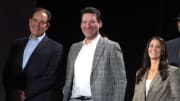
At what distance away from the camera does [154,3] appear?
16.0 ft

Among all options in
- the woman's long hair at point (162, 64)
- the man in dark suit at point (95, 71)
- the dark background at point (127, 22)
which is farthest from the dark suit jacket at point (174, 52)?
the dark background at point (127, 22)

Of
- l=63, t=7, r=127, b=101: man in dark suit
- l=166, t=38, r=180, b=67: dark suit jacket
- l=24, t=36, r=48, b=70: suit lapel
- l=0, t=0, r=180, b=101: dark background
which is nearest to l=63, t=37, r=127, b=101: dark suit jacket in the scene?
l=63, t=7, r=127, b=101: man in dark suit

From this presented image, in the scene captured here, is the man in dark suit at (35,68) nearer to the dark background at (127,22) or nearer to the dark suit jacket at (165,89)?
the dark suit jacket at (165,89)

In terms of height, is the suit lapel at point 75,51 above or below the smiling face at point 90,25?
below

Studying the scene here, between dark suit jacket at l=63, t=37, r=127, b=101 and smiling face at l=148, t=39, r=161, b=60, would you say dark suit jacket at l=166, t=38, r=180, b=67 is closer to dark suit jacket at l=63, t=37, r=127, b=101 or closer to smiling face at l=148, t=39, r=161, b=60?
smiling face at l=148, t=39, r=161, b=60

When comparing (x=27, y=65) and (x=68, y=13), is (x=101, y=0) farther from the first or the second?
(x=27, y=65)

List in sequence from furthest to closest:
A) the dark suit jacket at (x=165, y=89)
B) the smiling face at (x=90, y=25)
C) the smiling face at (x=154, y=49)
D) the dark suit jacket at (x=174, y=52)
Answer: the dark suit jacket at (x=174, y=52)
the smiling face at (x=154, y=49)
the dark suit jacket at (x=165, y=89)
the smiling face at (x=90, y=25)

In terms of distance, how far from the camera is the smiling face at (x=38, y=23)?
10.2 feet

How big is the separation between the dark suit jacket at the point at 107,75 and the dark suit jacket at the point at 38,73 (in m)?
0.17

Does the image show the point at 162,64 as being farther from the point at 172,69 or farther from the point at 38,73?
the point at 38,73

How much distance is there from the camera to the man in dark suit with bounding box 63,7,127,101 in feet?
9.98

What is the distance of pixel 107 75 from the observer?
10.0 feet

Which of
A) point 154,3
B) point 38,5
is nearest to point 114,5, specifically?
point 154,3

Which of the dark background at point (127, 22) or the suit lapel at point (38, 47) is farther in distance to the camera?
the dark background at point (127, 22)
